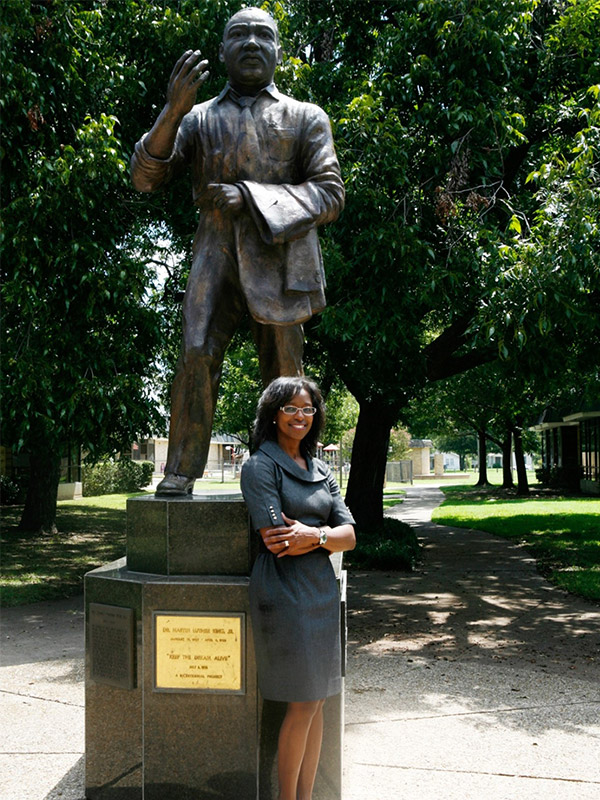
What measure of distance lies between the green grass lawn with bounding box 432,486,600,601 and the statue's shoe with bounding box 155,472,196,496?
24.1 feet

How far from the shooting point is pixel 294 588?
3322 mm

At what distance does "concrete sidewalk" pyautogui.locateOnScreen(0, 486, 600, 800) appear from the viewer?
4.43m

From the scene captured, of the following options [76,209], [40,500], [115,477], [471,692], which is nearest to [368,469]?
[40,500]

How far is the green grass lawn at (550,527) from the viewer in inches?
468

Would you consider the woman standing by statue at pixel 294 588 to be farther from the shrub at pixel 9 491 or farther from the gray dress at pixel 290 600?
the shrub at pixel 9 491

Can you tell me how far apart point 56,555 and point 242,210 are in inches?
448

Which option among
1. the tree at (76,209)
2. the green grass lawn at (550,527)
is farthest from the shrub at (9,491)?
the tree at (76,209)

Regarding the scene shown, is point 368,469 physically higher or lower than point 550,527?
higher

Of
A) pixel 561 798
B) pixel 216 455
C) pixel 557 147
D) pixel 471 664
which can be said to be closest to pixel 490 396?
pixel 557 147

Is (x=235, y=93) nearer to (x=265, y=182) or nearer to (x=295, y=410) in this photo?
(x=265, y=182)

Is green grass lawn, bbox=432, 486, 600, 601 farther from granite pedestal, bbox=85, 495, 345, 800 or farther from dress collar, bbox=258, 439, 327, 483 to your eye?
dress collar, bbox=258, 439, 327, 483

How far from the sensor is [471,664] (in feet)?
23.0

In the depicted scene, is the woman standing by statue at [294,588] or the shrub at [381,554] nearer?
the woman standing by statue at [294,588]

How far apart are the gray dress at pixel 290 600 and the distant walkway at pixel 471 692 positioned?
1293 millimetres
